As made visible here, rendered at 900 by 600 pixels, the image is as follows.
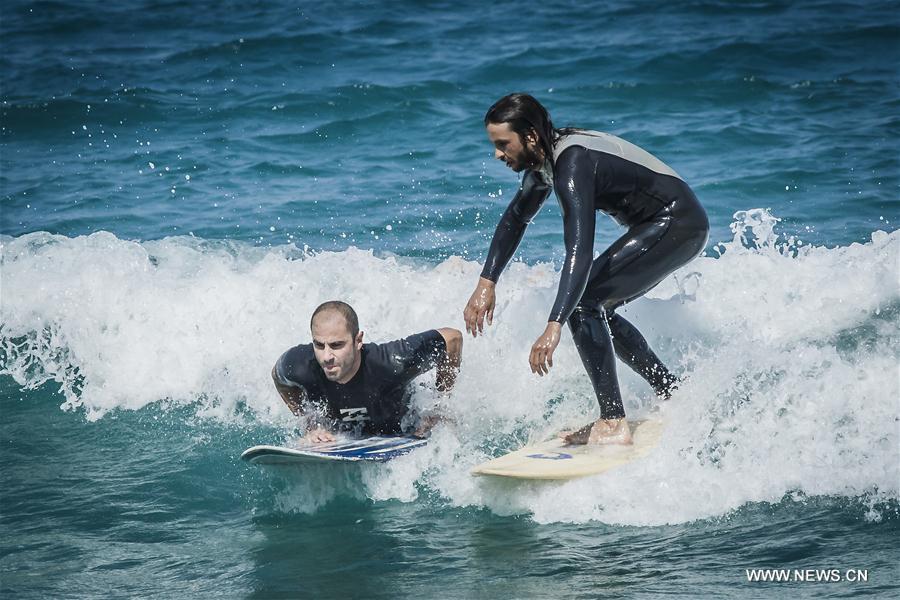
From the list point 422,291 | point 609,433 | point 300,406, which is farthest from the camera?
point 422,291

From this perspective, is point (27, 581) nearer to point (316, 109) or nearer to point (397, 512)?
point (397, 512)

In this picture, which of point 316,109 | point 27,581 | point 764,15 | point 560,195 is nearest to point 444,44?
point 316,109

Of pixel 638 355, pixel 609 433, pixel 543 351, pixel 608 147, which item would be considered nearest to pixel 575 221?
pixel 608 147

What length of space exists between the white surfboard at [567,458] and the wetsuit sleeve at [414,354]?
68 cm

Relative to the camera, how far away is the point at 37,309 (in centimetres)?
920

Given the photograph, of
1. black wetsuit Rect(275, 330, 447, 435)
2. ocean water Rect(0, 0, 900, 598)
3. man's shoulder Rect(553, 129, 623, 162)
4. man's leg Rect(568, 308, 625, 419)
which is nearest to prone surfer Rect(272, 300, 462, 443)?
black wetsuit Rect(275, 330, 447, 435)

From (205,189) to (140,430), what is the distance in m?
5.71

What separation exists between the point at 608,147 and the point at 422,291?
322 cm

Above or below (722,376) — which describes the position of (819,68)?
above

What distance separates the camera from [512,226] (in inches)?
248

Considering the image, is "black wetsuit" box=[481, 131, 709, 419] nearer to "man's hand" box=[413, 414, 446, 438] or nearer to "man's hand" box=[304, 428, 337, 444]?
"man's hand" box=[413, 414, 446, 438]

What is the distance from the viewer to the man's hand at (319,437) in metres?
6.02

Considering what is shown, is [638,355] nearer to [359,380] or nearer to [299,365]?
[359,380]

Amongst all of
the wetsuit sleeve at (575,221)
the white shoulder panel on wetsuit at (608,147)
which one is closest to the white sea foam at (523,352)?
the wetsuit sleeve at (575,221)
